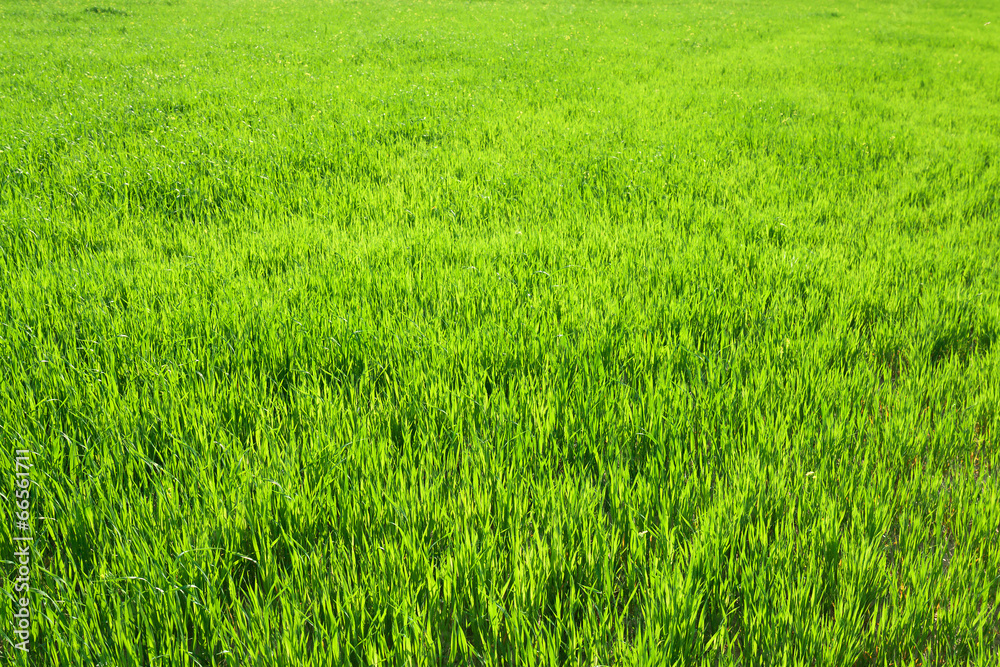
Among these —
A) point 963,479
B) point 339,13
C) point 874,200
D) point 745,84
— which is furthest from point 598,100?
point 339,13

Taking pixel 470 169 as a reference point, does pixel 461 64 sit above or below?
above

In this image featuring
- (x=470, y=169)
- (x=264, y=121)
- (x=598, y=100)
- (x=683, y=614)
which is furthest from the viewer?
(x=598, y=100)

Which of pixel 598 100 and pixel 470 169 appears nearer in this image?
pixel 470 169

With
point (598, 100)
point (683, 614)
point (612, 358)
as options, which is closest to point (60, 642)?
point (683, 614)

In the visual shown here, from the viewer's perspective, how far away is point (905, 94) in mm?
9141

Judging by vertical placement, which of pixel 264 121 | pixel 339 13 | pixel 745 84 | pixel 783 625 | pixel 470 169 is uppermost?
pixel 339 13

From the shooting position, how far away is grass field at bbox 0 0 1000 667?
153 cm

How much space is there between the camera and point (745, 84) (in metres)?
9.88

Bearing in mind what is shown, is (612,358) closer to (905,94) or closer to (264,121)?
(264,121)

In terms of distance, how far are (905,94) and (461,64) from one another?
312 inches

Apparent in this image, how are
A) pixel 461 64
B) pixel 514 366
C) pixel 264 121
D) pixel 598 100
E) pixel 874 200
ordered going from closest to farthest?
pixel 514 366 → pixel 874 200 → pixel 264 121 → pixel 598 100 → pixel 461 64

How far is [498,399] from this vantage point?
2402 mm

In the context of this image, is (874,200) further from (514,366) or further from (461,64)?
(461,64)

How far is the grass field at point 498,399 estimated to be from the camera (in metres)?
1.53
